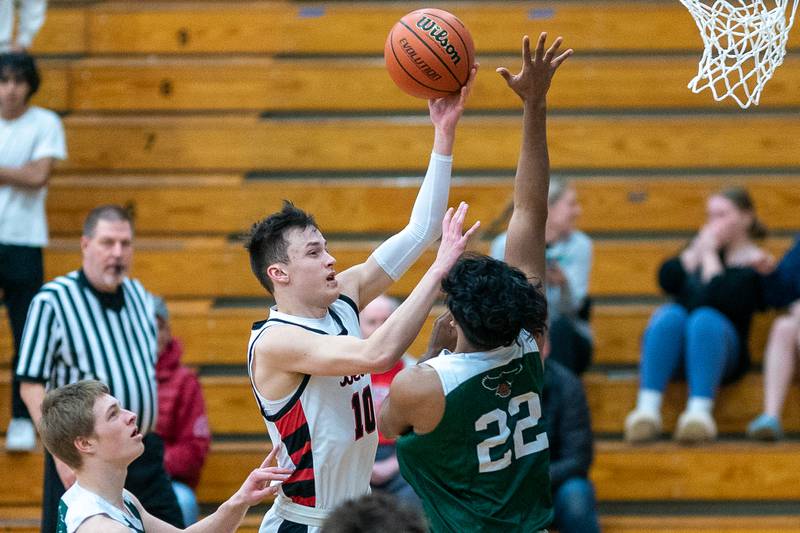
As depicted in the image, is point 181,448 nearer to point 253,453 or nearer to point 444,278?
point 253,453

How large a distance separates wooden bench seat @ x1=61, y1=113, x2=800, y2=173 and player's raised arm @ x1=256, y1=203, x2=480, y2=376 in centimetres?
412

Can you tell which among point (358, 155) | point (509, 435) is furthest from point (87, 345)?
point (358, 155)

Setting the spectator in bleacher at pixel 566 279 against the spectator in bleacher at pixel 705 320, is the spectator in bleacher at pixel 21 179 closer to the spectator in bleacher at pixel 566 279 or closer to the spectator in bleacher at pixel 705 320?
the spectator in bleacher at pixel 566 279

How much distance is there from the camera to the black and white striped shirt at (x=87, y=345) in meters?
4.62

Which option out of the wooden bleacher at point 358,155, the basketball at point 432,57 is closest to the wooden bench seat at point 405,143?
the wooden bleacher at point 358,155

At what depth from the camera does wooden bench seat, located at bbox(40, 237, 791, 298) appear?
6848 millimetres

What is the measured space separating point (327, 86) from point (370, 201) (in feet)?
3.35

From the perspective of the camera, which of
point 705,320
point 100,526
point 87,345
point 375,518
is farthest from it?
point 705,320

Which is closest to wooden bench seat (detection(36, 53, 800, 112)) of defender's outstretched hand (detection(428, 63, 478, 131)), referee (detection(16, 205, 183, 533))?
referee (detection(16, 205, 183, 533))

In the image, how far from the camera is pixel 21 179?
6.25 meters

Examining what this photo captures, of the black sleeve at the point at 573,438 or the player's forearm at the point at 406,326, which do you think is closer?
the player's forearm at the point at 406,326

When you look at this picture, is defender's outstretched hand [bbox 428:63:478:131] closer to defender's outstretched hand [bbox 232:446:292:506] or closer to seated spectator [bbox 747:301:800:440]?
defender's outstretched hand [bbox 232:446:292:506]

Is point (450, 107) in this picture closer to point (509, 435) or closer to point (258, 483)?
point (509, 435)

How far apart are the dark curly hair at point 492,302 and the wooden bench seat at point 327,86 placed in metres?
4.60
